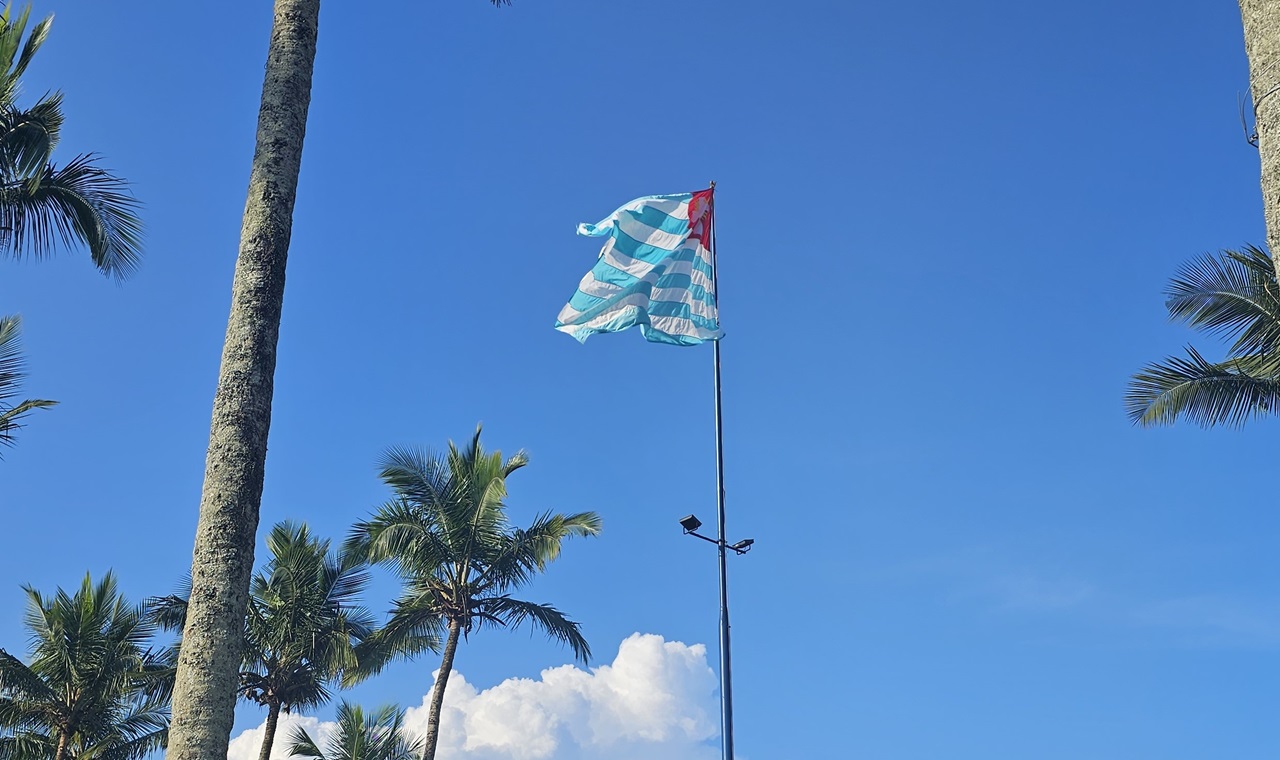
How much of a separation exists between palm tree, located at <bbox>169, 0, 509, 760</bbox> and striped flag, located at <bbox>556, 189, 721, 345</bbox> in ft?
29.7

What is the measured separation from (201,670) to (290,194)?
4.30 metres

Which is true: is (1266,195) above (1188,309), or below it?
below

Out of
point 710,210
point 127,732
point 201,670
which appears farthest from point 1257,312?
point 127,732

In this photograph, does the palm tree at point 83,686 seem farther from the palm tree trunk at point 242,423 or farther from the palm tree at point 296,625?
the palm tree trunk at point 242,423

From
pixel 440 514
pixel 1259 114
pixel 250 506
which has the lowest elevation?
pixel 250 506

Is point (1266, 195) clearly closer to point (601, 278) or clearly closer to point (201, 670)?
point (201, 670)

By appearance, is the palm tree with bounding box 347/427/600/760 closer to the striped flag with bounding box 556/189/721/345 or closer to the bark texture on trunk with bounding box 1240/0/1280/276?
the striped flag with bounding box 556/189/721/345

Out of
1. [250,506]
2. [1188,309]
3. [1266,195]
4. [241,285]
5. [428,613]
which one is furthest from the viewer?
[428,613]

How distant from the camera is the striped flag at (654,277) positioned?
66.7 feet

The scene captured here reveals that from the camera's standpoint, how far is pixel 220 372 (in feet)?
32.5

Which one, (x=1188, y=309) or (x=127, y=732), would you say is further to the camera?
(x=127, y=732)

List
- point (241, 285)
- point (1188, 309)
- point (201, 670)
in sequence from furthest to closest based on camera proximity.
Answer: point (1188, 309) → point (241, 285) → point (201, 670)

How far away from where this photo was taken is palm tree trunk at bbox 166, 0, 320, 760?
8719mm

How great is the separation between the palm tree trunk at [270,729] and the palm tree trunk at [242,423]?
21208mm
